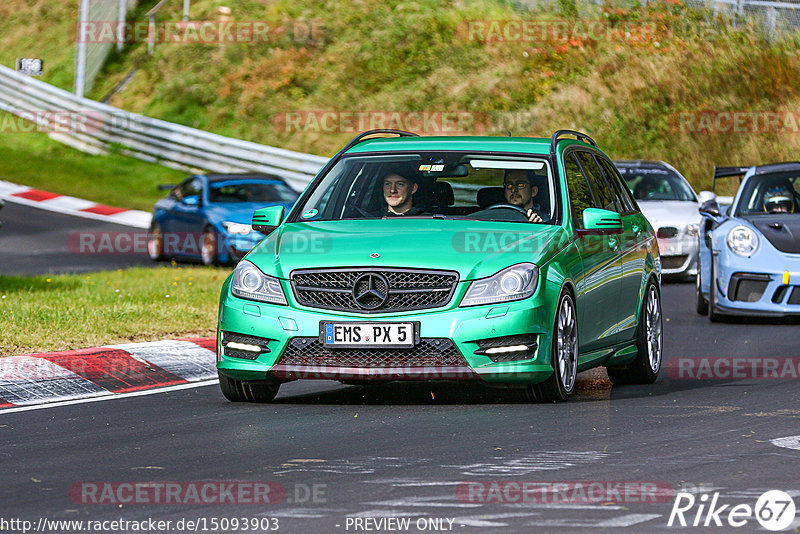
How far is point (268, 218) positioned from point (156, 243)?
13679 mm

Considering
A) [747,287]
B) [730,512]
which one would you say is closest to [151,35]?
[747,287]

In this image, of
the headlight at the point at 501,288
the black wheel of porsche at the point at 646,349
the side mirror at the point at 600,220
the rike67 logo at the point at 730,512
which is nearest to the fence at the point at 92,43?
the black wheel of porsche at the point at 646,349

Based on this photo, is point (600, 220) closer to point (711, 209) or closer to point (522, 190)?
point (522, 190)

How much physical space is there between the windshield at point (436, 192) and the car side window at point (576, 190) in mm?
179

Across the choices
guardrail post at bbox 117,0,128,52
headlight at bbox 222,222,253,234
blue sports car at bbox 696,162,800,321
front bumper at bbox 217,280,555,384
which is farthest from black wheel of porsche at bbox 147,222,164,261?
guardrail post at bbox 117,0,128,52

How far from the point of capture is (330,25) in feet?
136

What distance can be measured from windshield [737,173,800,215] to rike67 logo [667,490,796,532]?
952 cm

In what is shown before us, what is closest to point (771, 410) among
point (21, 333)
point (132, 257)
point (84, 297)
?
point (21, 333)

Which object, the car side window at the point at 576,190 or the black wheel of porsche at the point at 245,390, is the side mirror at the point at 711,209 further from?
the black wheel of porsche at the point at 245,390

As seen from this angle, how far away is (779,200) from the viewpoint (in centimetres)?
1569

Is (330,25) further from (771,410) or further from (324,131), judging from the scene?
(771,410)

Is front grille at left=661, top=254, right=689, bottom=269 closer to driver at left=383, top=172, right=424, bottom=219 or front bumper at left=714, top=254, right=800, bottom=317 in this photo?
front bumper at left=714, top=254, right=800, bottom=317

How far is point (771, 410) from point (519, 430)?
1.80 meters

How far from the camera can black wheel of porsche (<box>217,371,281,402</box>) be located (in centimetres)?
962
